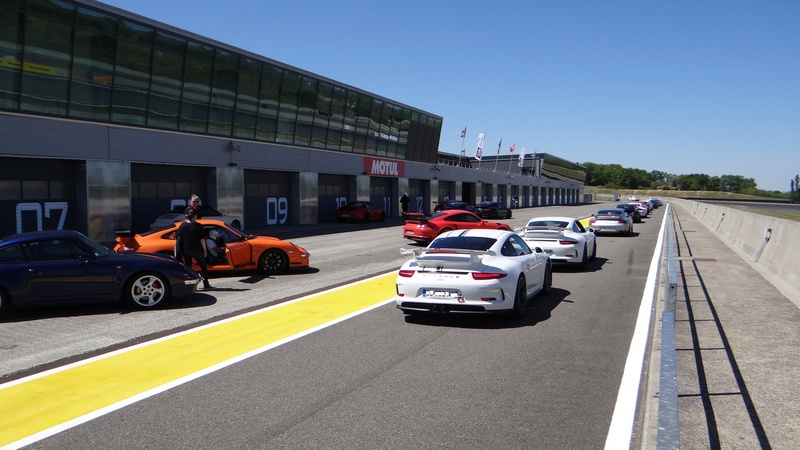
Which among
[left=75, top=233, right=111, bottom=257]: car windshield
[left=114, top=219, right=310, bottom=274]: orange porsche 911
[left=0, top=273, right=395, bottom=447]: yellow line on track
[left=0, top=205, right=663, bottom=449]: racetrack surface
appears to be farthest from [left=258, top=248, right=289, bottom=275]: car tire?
[left=75, top=233, right=111, bottom=257]: car windshield

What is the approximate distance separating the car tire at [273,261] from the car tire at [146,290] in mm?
4146

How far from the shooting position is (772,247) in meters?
15.0

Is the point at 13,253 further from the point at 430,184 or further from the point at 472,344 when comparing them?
the point at 430,184

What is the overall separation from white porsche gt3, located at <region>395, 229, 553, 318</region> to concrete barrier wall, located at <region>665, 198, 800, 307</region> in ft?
17.6

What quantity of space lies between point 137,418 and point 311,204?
33484 millimetres

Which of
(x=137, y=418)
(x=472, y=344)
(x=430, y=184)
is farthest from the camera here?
(x=430, y=184)

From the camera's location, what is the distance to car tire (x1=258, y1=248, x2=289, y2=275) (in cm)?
1423

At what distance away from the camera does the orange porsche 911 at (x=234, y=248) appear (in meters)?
13.2

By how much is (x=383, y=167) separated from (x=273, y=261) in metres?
33.3

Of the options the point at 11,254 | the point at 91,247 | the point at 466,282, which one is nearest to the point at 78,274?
the point at 91,247

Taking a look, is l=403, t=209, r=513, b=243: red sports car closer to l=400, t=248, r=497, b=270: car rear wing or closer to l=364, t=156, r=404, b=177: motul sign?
l=400, t=248, r=497, b=270: car rear wing

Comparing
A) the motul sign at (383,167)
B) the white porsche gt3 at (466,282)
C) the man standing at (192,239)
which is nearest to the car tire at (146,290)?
the man standing at (192,239)

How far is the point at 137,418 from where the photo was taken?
16.9 ft

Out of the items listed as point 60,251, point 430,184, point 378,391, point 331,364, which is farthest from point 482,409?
point 430,184
